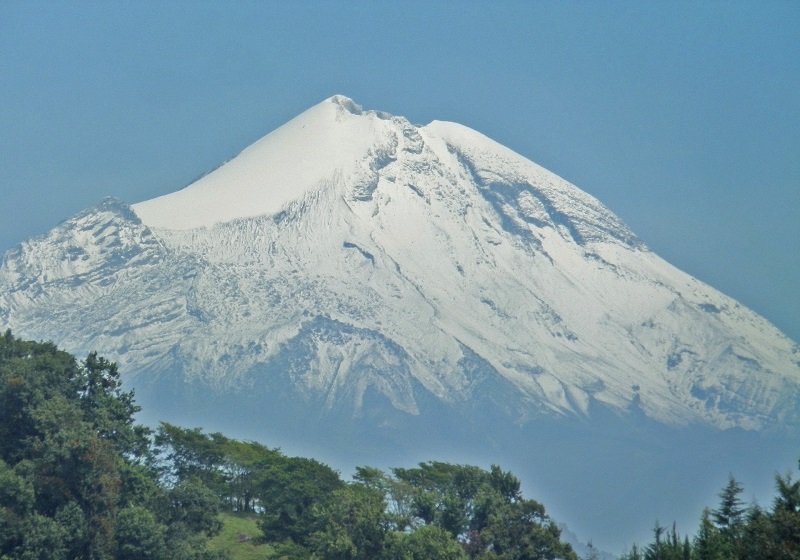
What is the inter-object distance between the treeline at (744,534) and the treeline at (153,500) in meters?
13.2

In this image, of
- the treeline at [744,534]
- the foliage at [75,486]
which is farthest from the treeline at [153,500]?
the treeline at [744,534]

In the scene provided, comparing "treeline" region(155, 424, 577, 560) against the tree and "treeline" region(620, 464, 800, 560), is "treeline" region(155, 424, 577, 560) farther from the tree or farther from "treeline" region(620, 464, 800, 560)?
"treeline" region(620, 464, 800, 560)

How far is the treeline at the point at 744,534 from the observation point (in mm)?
49438

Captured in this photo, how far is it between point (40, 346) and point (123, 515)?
18.6 meters

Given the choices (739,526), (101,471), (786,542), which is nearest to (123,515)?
(101,471)

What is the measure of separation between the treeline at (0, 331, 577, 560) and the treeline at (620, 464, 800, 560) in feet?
43.2

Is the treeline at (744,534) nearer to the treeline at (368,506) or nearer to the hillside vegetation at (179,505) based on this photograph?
the hillside vegetation at (179,505)

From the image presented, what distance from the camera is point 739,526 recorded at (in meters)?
58.1

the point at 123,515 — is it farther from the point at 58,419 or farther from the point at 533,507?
the point at 533,507

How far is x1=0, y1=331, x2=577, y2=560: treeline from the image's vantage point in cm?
7112

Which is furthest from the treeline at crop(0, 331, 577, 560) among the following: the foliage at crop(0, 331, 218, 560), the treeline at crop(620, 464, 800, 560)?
the treeline at crop(620, 464, 800, 560)

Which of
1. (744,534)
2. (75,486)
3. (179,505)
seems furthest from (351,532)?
(744,534)

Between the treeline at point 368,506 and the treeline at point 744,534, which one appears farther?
the treeline at point 368,506

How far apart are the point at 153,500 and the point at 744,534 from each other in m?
33.1
